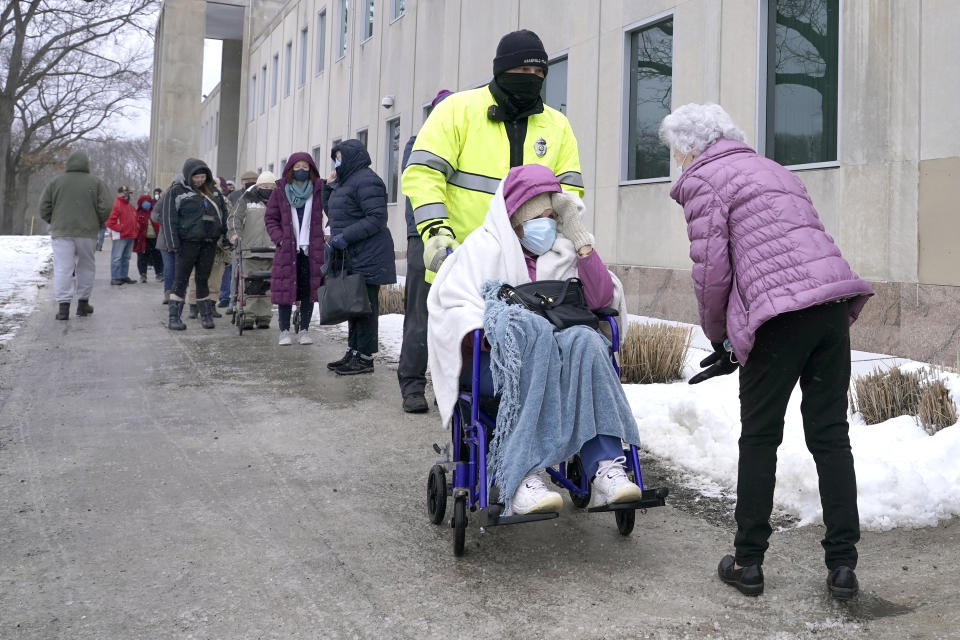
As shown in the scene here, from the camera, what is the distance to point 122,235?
18125 mm

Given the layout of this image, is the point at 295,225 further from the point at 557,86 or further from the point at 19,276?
the point at 19,276

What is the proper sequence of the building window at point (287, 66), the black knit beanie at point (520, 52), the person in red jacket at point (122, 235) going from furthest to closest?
the building window at point (287, 66), the person in red jacket at point (122, 235), the black knit beanie at point (520, 52)

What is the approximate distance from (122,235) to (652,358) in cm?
1352

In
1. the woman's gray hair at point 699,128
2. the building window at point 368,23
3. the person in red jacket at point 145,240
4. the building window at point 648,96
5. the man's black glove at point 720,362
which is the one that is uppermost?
the building window at point 368,23

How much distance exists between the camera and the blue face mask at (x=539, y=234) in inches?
163

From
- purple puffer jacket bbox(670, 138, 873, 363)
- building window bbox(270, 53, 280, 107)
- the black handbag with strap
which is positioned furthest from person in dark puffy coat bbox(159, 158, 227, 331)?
building window bbox(270, 53, 280, 107)

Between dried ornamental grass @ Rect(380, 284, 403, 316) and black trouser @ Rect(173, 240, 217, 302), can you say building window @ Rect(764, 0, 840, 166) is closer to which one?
dried ornamental grass @ Rect(380, 284, 403, 316)

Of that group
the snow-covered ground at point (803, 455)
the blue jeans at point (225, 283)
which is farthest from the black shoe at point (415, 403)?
the blue jeans at point (225, 283)

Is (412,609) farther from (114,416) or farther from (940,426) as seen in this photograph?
→ (114,416)

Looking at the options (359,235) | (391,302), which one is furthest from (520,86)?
(391,302)

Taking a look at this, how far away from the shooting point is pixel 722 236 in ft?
11.1

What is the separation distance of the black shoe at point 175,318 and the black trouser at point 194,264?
0.09 metres

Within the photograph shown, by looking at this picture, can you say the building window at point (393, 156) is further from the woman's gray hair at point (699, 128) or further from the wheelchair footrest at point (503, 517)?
the wheelchair footrest at point (503, 517)

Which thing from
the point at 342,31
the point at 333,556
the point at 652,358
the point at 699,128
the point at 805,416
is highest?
the point at 342,31
